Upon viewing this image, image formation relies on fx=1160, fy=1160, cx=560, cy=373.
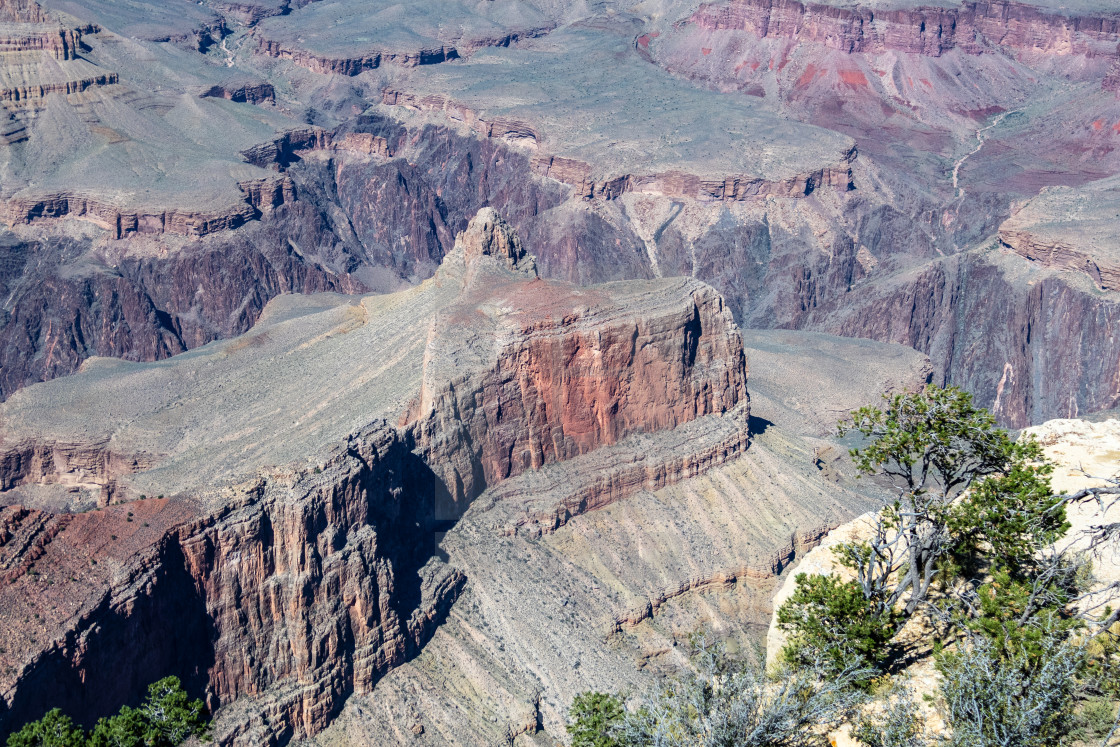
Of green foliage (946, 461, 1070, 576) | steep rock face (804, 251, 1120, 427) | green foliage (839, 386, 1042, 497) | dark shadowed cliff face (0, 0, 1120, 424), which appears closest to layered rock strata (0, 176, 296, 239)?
dark shadowed cliff face (0, 0, 1120, 424)

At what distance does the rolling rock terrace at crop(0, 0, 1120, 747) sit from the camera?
53844 millimetres

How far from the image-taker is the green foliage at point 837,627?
35.4 meters

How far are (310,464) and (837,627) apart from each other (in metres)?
28.7

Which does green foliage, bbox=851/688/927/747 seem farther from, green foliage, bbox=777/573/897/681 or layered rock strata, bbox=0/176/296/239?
layered rock strata, bbox=0/176/296/239

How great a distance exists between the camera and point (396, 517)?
62312 mm

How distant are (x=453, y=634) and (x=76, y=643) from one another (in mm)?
20939

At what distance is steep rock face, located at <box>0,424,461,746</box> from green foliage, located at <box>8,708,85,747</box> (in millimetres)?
5948

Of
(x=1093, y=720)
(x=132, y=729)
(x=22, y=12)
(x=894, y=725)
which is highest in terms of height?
(x=22, y=12)

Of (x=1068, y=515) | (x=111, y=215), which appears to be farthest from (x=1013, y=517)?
(x=111, y=215)

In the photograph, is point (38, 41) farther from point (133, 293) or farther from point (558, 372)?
point (558, 372)

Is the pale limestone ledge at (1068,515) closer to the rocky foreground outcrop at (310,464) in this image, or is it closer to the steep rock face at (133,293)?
the rocky foreground outcrop at (310,464)

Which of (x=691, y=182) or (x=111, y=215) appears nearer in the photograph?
(x=111, y=215)

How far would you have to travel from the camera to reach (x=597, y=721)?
1672 inches

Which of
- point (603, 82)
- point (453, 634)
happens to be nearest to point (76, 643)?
point (453, 634)
